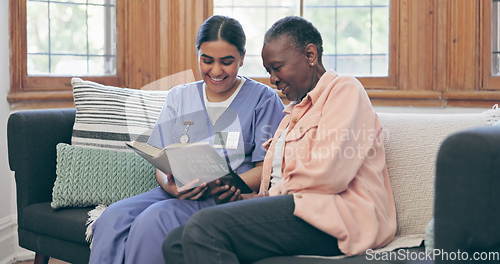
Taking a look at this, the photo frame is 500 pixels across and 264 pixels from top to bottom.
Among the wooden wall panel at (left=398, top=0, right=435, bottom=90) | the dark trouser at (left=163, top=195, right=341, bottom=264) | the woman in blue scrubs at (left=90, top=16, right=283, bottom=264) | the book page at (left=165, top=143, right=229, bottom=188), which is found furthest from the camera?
the wooden wall panel at (left=398, top=0, right=435, bottom=90)

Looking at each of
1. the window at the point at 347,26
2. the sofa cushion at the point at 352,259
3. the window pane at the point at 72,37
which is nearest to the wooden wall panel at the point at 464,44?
the window at the point at 347,26

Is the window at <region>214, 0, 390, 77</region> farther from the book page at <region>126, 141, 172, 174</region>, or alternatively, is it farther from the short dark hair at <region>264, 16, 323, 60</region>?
the book page at <region>126, 141, 172, 174</region>

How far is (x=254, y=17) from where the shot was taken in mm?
3537

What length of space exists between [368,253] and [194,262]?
0.47 m

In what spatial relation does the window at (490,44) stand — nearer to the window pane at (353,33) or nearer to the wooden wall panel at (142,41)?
the window pane at (353,33)

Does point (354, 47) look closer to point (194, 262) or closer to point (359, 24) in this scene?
point (359, 24)

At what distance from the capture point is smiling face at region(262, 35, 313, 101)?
83.2 inches

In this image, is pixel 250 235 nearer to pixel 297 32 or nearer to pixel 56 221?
pixel 297 32

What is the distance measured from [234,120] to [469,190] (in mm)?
1066

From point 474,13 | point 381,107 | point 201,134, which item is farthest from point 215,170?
point 474,13

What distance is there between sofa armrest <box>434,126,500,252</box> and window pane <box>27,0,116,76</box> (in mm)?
2491

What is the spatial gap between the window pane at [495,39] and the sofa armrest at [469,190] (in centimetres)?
179

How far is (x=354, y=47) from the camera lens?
343 centimetres

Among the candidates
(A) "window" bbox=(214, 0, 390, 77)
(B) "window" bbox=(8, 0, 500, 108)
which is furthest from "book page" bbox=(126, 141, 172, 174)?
(A) "window" bbox=(214, 0, 390, 77)
